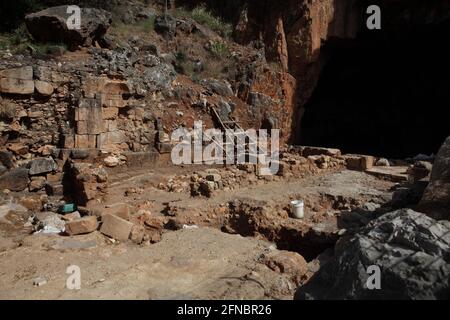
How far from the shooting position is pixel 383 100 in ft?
66.2

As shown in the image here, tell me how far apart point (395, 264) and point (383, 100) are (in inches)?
762

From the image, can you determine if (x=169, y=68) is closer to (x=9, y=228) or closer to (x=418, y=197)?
(x=9, y=228)

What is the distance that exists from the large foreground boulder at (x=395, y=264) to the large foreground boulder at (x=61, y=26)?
1010 centimetres

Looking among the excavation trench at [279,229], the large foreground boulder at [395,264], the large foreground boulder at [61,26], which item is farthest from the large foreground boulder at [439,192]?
the large foreground boulder at [61,26]

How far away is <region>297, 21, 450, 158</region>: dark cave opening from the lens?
18.4m

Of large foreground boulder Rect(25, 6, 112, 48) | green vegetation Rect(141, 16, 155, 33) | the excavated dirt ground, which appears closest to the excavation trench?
the excavated dirt ground

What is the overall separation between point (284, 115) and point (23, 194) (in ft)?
33.9

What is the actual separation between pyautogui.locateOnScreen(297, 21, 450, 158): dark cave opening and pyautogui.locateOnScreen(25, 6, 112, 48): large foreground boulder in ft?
37.5

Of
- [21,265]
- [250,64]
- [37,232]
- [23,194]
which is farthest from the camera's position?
[250,64]

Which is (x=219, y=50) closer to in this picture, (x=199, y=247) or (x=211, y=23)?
(x=211, y=23)

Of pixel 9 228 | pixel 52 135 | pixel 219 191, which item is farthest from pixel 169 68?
pixel 9 228

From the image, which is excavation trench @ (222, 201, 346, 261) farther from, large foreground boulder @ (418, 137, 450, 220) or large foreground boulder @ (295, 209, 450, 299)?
large foreground boulder @ (295, 209, 450, 299)

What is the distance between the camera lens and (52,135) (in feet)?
30.2

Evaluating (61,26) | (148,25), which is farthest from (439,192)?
(148,25)
